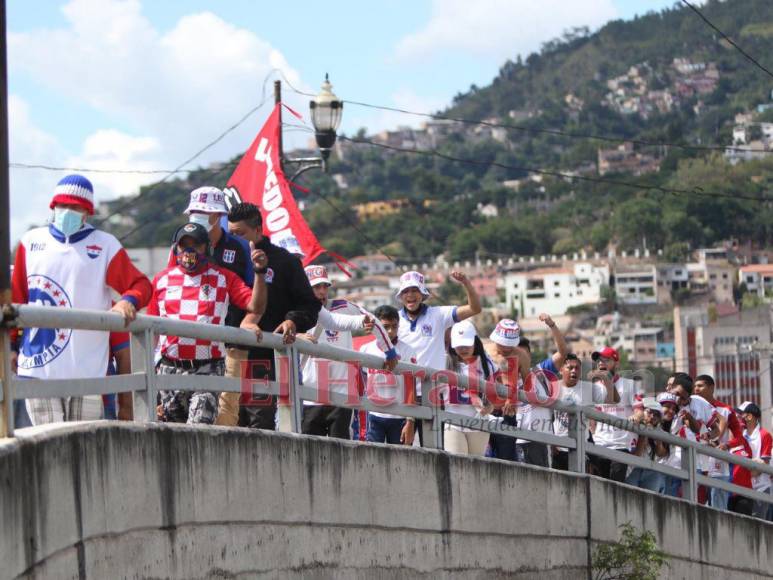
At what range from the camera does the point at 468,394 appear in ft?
36.0

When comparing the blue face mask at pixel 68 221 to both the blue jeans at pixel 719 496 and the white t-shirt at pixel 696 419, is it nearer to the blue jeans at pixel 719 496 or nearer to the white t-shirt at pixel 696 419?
the white t-shirt at pixel 696 419

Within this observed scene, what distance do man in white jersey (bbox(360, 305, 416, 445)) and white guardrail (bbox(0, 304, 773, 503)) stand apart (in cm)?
10

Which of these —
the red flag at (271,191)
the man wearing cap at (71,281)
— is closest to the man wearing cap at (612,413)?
the red flag at (271,191)

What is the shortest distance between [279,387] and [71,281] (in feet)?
4.20

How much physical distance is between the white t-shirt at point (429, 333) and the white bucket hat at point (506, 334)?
2.65 feet

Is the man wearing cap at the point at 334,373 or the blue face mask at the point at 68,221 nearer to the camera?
the blue face mask at the point at 68,221

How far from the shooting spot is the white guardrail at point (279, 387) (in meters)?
6.32

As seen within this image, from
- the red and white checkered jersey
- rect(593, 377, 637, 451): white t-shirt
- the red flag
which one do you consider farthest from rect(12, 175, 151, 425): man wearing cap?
the red flag

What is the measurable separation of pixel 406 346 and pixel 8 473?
574 centimetres

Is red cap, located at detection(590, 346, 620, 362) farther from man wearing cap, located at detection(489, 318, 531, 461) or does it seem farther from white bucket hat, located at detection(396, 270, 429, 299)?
white bucket hat, located at detection(396, 270, 429, 299)

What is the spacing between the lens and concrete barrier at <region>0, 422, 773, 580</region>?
6195mm

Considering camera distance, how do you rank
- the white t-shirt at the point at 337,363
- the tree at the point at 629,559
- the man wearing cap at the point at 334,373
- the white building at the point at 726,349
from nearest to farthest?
the man wearing cap at the point at 334,373 → the white t-shirt at the point at 337,363 → the tree at the point at 629,559 → the white building at the point at 726,349

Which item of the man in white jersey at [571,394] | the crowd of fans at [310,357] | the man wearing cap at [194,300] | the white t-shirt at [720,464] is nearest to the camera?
the crowd of fans at [310,357]

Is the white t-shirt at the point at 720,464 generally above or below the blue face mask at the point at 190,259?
below
